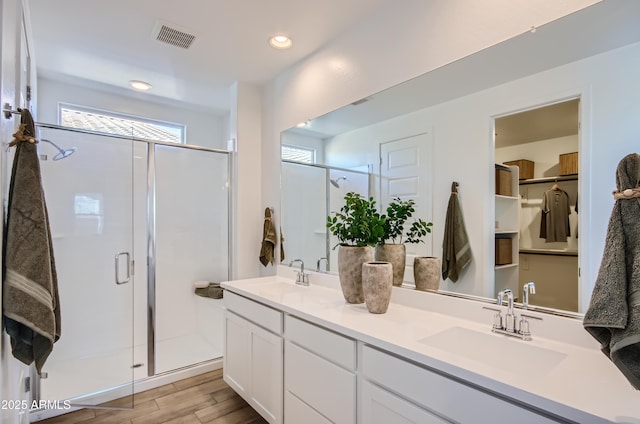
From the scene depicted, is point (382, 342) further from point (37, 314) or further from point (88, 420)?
point (88, 420)

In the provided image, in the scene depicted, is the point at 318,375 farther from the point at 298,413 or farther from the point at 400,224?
the point at 400,224

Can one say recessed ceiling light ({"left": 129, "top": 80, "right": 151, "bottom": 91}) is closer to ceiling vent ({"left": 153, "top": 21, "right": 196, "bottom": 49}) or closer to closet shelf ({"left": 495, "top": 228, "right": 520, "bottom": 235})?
ceiling vent ({"left": 153, "top": 21, "right": 196, "bottom": 49})

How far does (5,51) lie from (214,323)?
8.99 feet

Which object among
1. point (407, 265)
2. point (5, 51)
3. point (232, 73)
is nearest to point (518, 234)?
point (407, 265)

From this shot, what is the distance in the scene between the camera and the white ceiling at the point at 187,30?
6.44 ft

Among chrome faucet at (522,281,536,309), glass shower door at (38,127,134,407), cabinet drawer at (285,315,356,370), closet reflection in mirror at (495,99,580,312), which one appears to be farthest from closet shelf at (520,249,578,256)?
glass shower door at (38,127,134,407)

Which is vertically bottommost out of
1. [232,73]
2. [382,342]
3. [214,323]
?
[214,323]

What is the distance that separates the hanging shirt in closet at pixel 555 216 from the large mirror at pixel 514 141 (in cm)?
2

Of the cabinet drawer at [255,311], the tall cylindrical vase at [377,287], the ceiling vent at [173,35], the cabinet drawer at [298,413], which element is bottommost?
the cabinet drawer at [298,413]

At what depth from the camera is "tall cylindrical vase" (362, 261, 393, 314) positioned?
1.60m

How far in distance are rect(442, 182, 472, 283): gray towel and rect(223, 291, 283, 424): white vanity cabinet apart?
37.2 inches

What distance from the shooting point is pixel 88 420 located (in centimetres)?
217

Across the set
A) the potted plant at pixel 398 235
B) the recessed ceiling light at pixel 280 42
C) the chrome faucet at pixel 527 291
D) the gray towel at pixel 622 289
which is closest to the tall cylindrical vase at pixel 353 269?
the potted plant at pixel 398 235

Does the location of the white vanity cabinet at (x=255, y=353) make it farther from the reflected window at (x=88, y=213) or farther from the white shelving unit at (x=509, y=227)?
the reflected window at (x=88, y=213)
